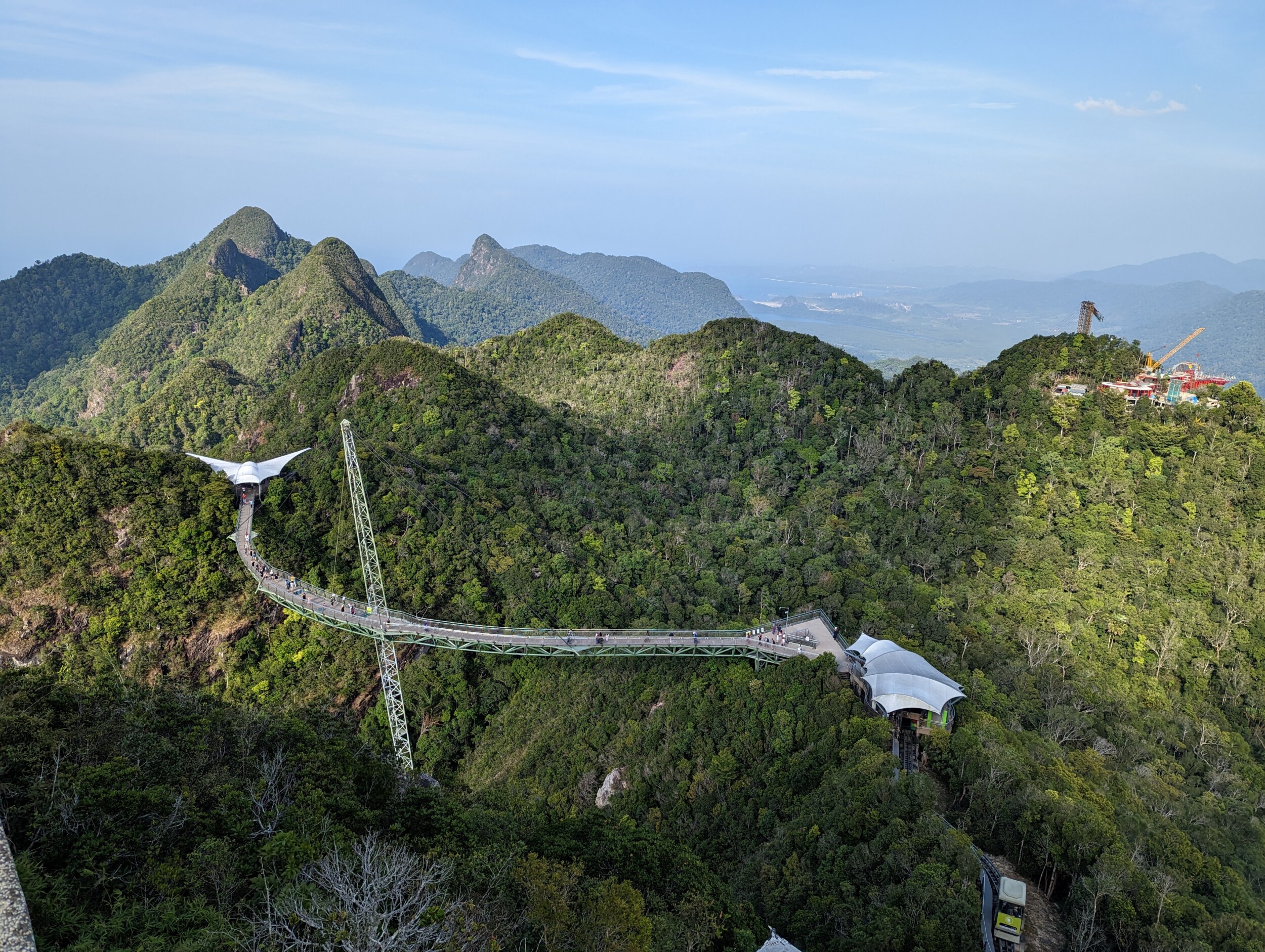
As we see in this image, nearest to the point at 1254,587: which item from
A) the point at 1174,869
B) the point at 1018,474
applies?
the point at 1018,474

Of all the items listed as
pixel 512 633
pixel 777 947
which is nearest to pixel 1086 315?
pixel 512 633

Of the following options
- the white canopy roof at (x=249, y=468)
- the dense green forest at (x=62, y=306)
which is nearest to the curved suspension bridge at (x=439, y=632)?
the white canopy roof at (x=249, y=468)

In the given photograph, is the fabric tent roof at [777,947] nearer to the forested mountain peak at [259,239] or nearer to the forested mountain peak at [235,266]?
the forested mountain peak at [235,266]

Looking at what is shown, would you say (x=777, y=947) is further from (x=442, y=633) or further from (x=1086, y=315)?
(x=1086, y=315)

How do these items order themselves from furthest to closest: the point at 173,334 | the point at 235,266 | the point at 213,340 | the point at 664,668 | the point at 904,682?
the point at 235,266 < the point at 213,340 < the point at 173,334 < the point at 664,668 < the point at 904,682

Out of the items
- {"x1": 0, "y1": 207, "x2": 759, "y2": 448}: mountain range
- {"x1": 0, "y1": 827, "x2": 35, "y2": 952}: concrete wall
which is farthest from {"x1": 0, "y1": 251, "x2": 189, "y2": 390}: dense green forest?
{"x1": 0, "y1": 827, "x2": 35, "y2": 952}: concrete wall

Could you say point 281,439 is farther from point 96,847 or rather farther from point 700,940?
point 700,940
